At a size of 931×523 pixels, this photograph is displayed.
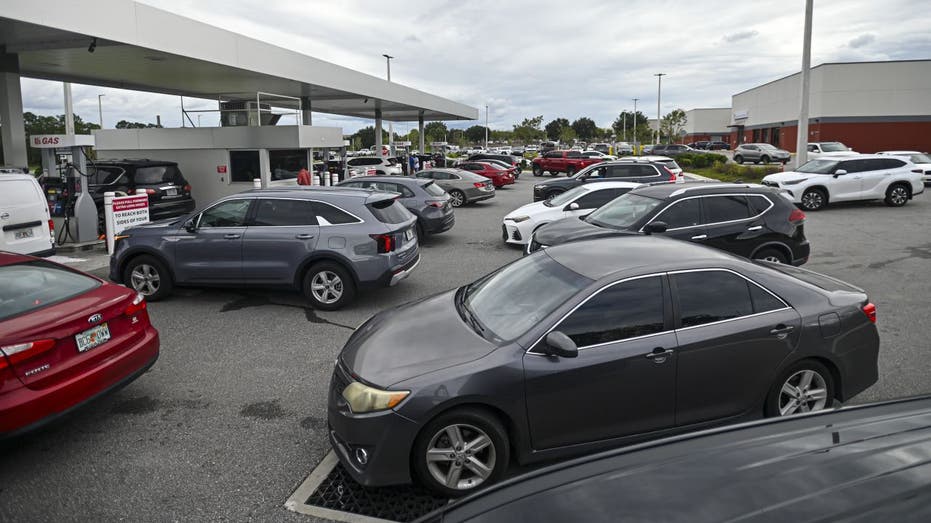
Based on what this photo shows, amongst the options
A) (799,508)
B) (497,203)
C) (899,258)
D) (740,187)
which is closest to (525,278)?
(799,508)

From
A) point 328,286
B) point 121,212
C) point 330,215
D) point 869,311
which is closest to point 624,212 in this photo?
point 330,215

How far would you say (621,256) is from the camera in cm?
482

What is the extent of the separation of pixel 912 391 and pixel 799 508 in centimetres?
481

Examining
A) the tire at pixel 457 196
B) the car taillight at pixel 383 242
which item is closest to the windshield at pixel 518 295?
the car taillight at pixel 383 242

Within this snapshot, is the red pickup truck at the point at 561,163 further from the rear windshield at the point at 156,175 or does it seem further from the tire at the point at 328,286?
the tire at the point at 328,286

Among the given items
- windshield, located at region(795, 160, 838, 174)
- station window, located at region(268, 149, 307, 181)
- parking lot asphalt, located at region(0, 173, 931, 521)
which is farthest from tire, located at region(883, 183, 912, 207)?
station window, located at region(268, 149, 307, 181)

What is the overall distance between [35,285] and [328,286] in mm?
3903

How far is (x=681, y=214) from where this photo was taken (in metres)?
9.66

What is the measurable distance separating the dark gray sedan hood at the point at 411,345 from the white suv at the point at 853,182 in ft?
59.3

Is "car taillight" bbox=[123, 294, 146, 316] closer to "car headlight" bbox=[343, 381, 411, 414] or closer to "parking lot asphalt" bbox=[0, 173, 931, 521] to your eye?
"parking lot asphalt" bbox=[0, 173, 931, 521]

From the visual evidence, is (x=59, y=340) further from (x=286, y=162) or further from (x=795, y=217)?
(x=286, y=162)

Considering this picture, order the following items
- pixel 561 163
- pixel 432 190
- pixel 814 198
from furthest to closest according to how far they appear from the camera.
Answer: pixel 561 163 < pixel 814 198 < pixel 432 190

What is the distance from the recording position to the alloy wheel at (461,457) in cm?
395

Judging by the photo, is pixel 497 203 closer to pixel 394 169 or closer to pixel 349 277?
pixel 394 169
